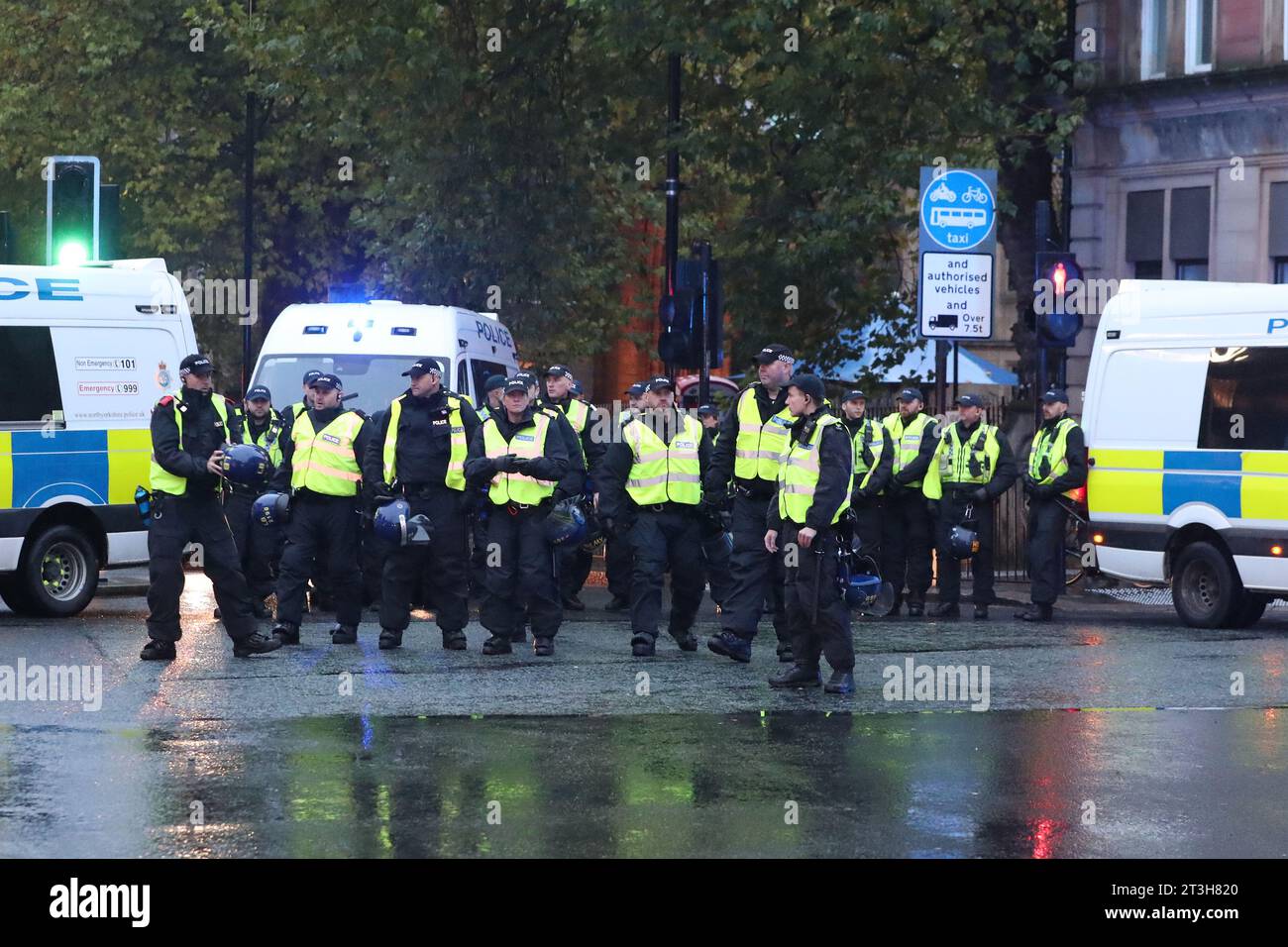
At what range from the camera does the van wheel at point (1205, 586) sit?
615 inches

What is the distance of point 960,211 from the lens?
18547 millimetres

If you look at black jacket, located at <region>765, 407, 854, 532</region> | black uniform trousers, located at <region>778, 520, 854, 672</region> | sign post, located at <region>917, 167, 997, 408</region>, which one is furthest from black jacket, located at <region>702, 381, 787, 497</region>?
sign post, located at <region>917, 167, 997, 408</region>

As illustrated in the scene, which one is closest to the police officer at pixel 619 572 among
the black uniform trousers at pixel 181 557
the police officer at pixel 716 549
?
the police officer at pixel 716 549

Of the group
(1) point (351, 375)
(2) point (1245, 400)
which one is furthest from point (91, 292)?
(2) point (1245, 400)

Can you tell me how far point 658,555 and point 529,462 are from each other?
101cm

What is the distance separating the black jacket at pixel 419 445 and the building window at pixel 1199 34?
14.5 m

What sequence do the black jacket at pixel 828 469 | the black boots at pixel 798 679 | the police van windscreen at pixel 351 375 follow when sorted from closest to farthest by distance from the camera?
the black jacket at pixel 828 469
the black boots at pixel 798 679
the police van windscreen at pixel 351 375

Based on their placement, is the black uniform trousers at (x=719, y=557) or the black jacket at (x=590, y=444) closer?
the black uniform trousers at (x=719, y=557)

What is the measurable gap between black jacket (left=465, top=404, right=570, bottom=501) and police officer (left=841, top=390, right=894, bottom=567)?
4.21m

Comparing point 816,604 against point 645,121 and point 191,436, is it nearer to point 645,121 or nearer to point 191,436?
point 191,436

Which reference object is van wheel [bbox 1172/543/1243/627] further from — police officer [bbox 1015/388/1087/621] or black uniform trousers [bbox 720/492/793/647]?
black uniform trousers [bbox 720/492/793/647]

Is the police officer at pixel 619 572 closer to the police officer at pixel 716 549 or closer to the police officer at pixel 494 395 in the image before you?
the police officer at pixel 494 395
